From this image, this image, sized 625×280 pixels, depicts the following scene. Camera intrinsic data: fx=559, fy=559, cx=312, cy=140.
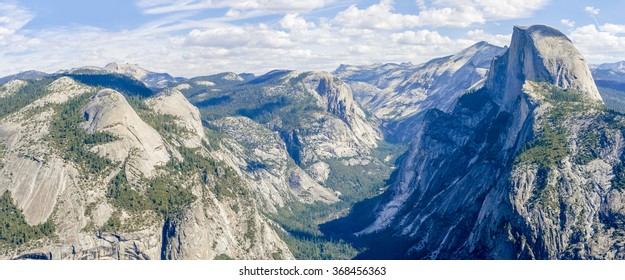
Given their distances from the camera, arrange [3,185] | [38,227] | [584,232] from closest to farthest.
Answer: [584,232]
[38,227]
[3,185]

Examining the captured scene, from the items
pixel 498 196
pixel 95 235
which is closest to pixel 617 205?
pixel 498 196

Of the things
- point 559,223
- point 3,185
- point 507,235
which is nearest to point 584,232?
point 559,223

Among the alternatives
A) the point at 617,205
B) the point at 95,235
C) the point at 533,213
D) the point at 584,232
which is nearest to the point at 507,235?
the point at 533,213

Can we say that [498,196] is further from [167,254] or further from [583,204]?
[167,254]

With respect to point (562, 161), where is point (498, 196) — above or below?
below

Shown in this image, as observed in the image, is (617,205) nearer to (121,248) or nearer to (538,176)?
(538,176)

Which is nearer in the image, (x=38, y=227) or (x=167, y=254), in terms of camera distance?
(x=38, y=227)

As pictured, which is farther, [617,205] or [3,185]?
[3,185]

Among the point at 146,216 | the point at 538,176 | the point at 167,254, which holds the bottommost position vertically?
the point at 167,254

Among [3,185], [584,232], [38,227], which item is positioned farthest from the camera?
[3,185]
